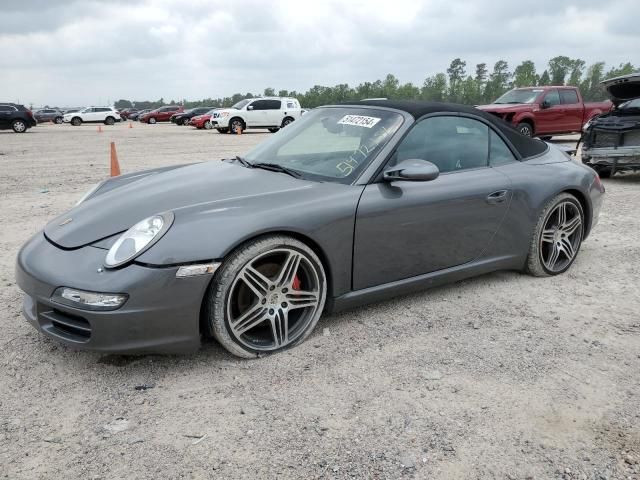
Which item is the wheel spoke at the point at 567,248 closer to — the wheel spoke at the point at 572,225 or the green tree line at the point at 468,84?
the wheel spoke at the point at 572,225

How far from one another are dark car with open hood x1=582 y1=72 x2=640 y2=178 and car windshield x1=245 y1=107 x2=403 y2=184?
6.09 m

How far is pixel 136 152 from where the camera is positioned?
1495 centimetres

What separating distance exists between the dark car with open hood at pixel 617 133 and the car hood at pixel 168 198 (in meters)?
6.89

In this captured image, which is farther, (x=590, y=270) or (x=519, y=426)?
(x=590, y=270)

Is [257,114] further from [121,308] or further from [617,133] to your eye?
[121,308]

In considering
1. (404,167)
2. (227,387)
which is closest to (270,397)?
(227,387)

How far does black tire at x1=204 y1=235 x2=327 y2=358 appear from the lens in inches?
103

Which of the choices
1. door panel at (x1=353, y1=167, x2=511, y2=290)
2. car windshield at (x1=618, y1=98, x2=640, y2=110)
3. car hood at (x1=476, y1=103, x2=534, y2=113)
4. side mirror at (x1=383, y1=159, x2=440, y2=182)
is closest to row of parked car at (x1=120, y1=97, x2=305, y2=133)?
car hood at (x1=476, y1=103, x2=534, y2=113)

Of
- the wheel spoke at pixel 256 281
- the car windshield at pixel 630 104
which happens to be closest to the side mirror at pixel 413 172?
the wheel spoke at pixel 256 281

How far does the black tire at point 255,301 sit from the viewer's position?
8.58 feet

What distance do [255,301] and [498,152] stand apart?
215cm

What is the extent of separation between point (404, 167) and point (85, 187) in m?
6.54

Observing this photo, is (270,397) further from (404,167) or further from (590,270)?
(590,270)

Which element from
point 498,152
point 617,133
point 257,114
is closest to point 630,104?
point 617,133
